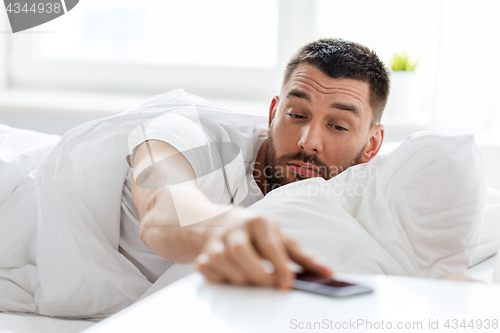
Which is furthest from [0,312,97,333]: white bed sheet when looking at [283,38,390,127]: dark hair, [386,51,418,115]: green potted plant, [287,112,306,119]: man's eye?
Answer: [386,51,418,115]: green potted plant

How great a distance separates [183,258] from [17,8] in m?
2.14

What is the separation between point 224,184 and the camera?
1.00m

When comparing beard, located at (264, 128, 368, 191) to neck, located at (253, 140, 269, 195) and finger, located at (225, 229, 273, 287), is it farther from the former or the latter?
finger, located at (225, 229, 273, 287)

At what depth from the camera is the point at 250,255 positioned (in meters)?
0.40

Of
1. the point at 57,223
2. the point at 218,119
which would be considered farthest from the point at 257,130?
the point at 57,223

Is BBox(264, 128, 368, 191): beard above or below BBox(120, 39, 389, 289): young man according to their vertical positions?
below

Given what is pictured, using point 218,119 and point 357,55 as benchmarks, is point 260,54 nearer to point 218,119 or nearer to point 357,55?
point 357,55

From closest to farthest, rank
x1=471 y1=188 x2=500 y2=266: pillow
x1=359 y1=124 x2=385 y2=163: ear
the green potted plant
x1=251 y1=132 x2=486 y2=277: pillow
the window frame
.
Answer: x1=251 y1=132 x2=486 y2=277: pillow → x1=471 y1=188 x2=500 y2=266: pillow → x1=359 y1=124 x2=385 y2=163: ear → the green potted plant → the window frame

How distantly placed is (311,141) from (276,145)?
0.34ft

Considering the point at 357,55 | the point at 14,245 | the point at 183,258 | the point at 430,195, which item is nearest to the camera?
the point at 183,258

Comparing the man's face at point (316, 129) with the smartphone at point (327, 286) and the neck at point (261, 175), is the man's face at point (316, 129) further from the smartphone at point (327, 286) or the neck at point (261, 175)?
the smartphone at point (327, 286)

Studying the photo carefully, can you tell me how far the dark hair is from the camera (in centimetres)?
122

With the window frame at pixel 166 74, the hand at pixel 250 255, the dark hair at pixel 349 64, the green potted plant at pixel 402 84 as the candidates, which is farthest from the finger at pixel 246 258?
the window frame at pixel 166 74

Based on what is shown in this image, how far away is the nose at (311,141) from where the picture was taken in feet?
3.70
